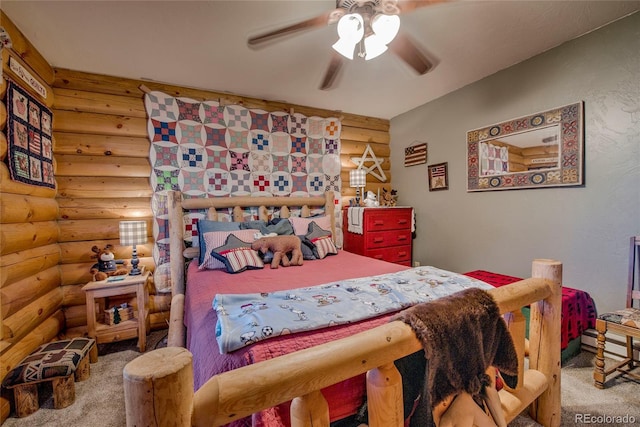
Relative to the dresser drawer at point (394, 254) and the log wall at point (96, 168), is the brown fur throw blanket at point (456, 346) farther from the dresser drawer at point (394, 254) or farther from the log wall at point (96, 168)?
the log wall at point (96, 168)

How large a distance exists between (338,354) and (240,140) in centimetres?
286

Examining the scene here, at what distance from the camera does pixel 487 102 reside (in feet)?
9.21

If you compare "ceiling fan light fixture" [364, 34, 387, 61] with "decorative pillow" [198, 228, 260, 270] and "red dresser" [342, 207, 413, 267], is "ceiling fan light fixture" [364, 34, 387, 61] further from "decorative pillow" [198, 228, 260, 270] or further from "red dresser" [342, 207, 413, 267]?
"red dresser" [342, 207, 413, 267]

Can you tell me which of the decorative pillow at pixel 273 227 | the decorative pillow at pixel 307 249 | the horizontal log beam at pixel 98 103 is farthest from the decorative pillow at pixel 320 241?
the horizontal log beam at pixel 98 103

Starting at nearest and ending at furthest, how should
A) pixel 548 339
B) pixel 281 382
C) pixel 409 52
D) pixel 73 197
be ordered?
pixel 281 382 < pixel 548 339 < pixel 409 52 < pixel 73 197

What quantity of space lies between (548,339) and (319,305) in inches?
40.6

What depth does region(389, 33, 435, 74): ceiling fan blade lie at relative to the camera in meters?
1.64

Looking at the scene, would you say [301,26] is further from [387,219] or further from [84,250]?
[84,250]

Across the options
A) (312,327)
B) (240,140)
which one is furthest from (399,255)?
(312,327)

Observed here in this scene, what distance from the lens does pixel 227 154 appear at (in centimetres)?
299

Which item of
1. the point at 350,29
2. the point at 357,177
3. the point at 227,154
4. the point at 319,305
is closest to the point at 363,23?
the point at 350,29

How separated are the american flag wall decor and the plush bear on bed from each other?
86.8 inches

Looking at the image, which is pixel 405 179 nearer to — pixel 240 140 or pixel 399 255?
pixel 399 255

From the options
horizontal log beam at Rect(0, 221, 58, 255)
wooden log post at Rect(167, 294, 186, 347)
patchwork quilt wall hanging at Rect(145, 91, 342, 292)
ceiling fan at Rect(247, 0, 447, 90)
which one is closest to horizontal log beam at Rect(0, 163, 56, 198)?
horizontal log beam at Rect(0, 221, 58, 255)
